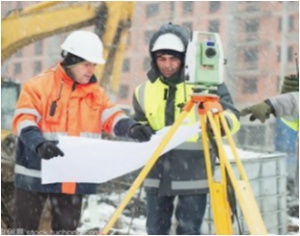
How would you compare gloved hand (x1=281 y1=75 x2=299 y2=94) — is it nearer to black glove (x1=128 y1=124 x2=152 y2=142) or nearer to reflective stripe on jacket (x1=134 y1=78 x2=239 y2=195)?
reflective stripe on jacket (x1=134 y1=78 x2=239 y2=195)

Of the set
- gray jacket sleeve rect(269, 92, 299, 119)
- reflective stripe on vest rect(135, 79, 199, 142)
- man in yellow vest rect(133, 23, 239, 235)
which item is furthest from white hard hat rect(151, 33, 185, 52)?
gray jacket sleeve rect(269, 92, 299, 119)

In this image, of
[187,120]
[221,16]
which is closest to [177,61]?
[187,120]

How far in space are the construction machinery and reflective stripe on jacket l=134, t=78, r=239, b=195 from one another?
7.30 feet

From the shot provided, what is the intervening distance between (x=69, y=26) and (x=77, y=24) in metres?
0.07

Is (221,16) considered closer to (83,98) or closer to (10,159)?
(10,159)

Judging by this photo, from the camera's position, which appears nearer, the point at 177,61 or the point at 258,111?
the point at 258,111

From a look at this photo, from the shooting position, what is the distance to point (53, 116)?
2.76m

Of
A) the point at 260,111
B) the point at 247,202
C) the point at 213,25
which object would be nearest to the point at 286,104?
the point at 260,111

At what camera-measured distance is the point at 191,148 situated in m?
2.82

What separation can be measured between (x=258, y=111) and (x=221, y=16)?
41.4 feet

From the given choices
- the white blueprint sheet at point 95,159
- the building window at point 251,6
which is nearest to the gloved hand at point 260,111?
the white blueprint sheet at point 95,159

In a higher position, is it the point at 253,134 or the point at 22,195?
the point at 253,134

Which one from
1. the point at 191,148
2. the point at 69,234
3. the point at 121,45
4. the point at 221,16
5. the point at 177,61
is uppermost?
the point at 221,16

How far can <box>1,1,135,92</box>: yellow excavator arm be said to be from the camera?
16.1 ft
